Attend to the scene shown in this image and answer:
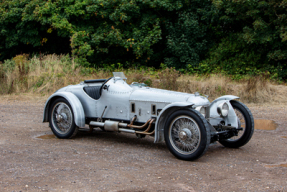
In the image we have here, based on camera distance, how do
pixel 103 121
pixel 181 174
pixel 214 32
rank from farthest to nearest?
pixel 214 32
pixel 103 121
pixel 181 174

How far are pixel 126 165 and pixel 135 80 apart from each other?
9.44 m

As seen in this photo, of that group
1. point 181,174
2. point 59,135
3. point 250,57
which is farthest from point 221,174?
point 250,57

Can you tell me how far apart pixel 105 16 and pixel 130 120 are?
57.8 feet

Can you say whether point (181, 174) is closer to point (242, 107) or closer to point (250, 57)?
point (242, 107)

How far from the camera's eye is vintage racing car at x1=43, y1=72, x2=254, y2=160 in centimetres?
536

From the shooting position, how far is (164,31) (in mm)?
25297

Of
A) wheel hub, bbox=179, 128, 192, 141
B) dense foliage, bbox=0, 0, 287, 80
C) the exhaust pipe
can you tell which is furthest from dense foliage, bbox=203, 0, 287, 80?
wheel hub, bbox=179, 128, 192, 141

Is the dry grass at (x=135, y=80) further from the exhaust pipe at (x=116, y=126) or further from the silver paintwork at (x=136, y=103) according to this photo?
the exhaust pipe at (x=116, y=126)

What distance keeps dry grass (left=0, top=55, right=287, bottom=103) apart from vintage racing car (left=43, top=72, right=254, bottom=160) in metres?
7.00

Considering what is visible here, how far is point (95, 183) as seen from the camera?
430cm

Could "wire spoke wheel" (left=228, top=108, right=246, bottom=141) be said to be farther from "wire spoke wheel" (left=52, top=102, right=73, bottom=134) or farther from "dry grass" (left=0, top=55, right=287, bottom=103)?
"dry grass" (left=0, top=55, right=287, bottom=103)

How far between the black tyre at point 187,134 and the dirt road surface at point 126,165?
0.62 ft

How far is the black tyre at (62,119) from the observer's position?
272 inches

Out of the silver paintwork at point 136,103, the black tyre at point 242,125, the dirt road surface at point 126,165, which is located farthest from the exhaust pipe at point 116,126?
the black tyre at point 242,125
